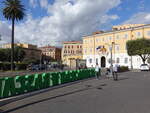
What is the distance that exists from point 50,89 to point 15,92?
292 centimetres

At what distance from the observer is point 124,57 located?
5984cm

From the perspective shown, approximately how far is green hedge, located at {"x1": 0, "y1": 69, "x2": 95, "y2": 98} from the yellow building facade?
37205 millimetres

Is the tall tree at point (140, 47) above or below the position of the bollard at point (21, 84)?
above

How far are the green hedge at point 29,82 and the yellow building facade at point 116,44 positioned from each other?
37.2m

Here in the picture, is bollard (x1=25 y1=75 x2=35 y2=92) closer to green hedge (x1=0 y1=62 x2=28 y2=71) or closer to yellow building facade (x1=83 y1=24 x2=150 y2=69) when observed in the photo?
green hedge (x1=0 y1=62 x2=28 y2=71)

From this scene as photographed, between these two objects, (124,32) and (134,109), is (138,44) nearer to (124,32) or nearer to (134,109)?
(124,32)

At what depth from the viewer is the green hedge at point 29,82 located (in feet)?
29.4

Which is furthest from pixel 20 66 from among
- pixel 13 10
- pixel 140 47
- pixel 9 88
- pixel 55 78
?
pixel 9 88

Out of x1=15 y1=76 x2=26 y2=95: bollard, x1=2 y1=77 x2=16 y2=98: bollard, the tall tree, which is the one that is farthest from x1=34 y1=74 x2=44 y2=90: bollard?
the tall tree

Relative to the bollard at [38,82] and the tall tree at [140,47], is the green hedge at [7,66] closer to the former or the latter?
the tall tree at [140,47]

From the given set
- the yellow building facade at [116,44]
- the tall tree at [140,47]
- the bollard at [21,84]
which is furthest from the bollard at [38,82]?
the yellow building facade at [116,44]

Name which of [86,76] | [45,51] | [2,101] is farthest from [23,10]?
[45,51]

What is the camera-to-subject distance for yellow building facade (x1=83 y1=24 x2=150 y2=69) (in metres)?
56.3

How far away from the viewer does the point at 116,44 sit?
6222 centimetres
